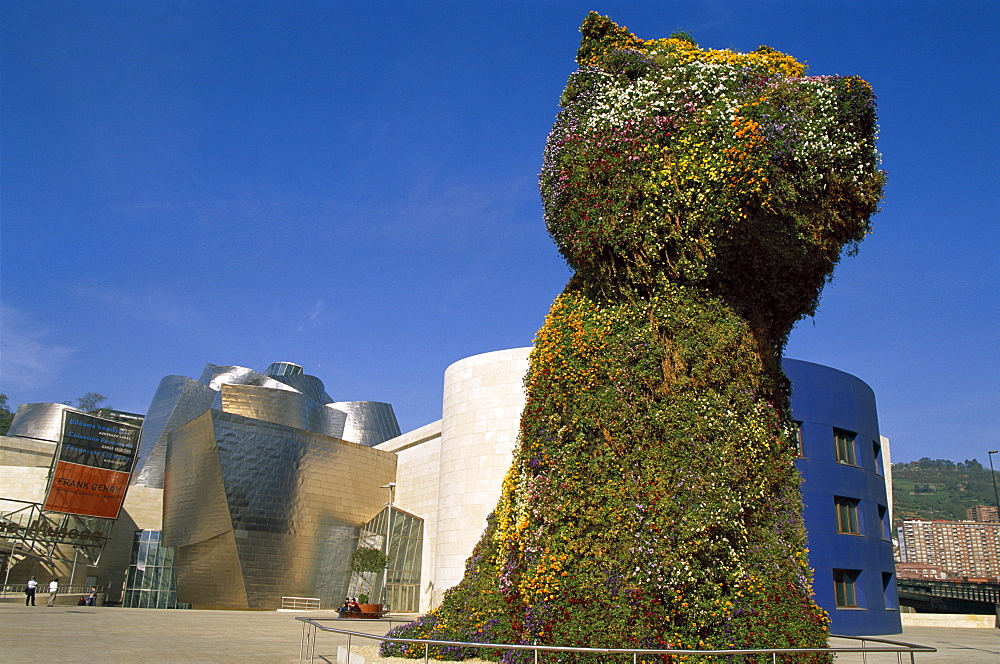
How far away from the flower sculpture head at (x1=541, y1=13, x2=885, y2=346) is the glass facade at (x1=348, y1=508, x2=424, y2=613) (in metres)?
30.6

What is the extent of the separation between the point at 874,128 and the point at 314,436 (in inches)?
1272

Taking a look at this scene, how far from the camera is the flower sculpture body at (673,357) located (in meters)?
8.57

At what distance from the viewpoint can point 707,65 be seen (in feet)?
33.0

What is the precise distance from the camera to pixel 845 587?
24.8m

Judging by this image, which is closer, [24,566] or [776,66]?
[776,66]

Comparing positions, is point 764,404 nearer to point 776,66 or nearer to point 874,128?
point 874,128

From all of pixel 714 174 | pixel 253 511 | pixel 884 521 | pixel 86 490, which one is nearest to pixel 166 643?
pixel 714 174

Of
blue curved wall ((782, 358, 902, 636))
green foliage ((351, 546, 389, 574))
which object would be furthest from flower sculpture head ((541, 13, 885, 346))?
green foliage ((351, 546, 389, 574))

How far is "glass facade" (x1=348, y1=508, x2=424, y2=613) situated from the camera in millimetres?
37500

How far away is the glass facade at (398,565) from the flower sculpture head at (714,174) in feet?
100

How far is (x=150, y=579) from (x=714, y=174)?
36.8 m

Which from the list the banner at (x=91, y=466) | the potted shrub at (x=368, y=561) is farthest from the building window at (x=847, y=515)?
the banner at (x=91, y=466)

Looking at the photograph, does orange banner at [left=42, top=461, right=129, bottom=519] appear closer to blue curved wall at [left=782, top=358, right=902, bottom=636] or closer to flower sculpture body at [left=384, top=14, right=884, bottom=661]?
flower sculpture body at [left=384, top=14, right=884, bottom=661]

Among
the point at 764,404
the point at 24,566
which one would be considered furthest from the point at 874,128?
the point at 24,566
